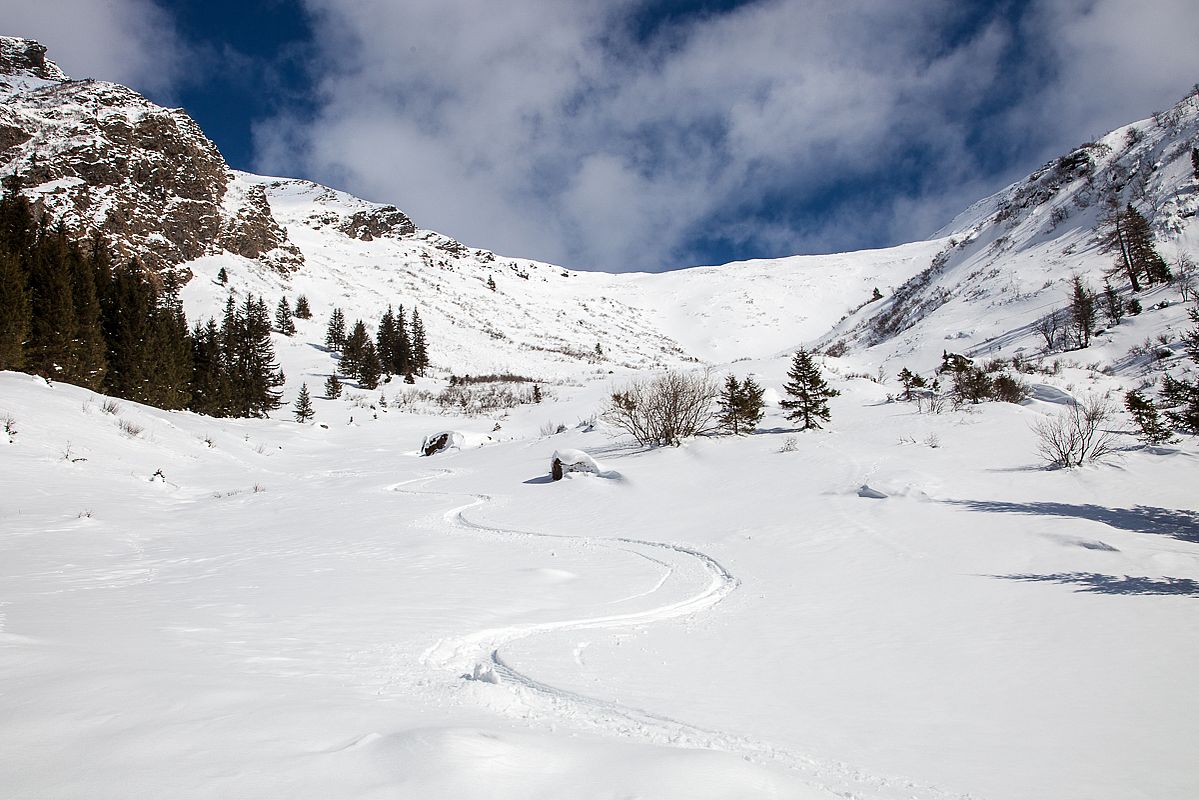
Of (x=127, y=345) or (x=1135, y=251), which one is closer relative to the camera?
(x=127, y=345)

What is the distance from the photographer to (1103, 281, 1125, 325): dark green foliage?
106ft

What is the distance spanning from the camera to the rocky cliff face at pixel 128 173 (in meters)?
65.3

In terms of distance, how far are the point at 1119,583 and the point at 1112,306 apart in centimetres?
3867

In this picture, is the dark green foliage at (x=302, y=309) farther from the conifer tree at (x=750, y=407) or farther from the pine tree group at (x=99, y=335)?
the conifer tree at (x=750, y=407)

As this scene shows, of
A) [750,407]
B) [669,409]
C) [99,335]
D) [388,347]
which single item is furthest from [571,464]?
[388,347]

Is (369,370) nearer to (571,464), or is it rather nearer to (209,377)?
(209,377)

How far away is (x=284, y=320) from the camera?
66688mm

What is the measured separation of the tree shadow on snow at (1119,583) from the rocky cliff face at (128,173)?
84.2 m

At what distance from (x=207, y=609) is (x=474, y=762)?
14.2 feet

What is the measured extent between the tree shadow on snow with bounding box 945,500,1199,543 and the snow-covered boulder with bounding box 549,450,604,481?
29.1ft

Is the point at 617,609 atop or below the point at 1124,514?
atop

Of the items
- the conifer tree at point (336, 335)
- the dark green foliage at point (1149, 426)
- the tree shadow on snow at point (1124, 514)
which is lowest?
the tree shadow on snow at point (1124, 514)

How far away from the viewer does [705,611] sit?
19.2ft

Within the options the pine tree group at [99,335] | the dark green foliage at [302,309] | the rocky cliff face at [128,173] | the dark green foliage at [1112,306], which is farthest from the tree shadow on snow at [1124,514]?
the rocky cliff face at [128,173]
